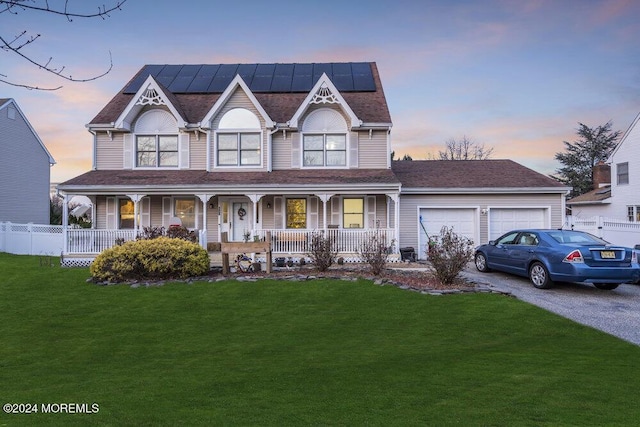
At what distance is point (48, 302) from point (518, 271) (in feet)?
42.4

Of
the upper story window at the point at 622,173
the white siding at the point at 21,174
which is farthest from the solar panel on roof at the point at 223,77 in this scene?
the upper story window at the point at 622,173

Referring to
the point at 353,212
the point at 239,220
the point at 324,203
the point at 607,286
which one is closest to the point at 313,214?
the point at 353,212

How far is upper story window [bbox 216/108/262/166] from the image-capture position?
19.1m

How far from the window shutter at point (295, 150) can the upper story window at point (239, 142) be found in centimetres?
151

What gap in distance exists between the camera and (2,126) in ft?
84.7

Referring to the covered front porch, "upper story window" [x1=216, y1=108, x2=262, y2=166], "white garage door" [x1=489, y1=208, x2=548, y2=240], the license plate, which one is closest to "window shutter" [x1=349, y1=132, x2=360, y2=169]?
the covered front porch

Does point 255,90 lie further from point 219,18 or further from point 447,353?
point 447,353

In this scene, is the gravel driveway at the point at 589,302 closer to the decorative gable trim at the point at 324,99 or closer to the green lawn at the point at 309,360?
the green lawn at the point at 309,360

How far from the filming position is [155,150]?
63.9ft

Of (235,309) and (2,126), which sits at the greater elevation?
(2,126)

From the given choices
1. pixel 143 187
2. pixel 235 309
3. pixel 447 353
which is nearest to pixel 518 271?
pixel 447 353

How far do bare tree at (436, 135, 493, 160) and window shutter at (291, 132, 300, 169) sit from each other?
38.7m

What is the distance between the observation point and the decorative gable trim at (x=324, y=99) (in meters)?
18.6

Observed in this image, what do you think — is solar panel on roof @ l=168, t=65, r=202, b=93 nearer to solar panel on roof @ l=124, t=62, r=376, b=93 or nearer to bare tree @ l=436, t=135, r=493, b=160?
solar panel on roof @ l=124, t=62, r=376, b=93
